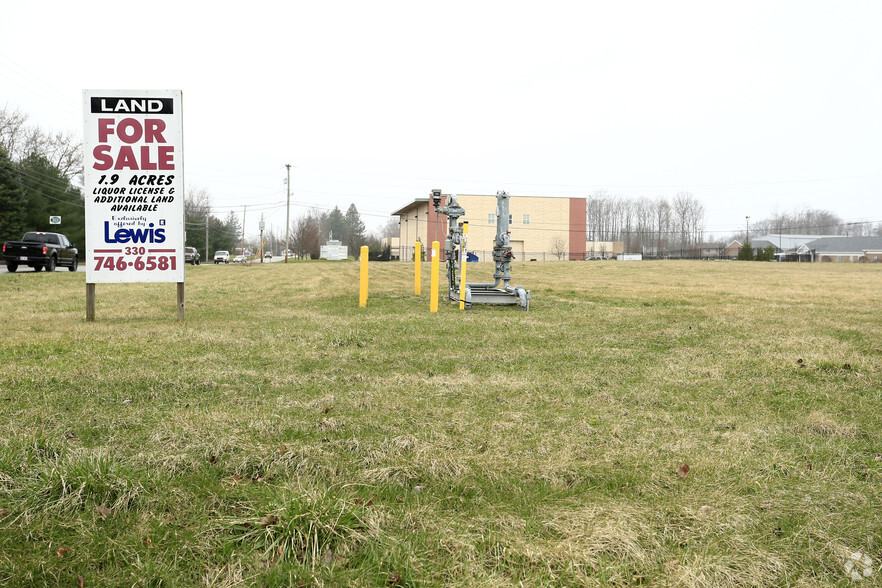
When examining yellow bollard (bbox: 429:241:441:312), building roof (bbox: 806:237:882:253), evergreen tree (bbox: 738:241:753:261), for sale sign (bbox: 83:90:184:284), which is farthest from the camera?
building roof (bbox: 806:237:882:253)

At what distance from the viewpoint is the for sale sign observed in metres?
9.18

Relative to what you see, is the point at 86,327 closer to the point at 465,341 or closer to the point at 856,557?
the point at 465,341

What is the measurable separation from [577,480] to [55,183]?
174 feet

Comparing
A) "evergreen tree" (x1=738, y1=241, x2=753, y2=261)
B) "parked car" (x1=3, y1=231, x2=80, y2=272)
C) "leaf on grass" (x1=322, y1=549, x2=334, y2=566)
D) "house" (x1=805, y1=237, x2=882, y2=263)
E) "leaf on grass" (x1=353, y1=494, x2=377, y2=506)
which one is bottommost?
"leaf on grass" (x1=322, y1=549, x2=334, y2=566)

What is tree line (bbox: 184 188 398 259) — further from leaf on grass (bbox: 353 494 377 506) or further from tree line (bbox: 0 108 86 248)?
leaf on grass (bbox: 353 494 377 506)

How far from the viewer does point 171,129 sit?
9.41 metres

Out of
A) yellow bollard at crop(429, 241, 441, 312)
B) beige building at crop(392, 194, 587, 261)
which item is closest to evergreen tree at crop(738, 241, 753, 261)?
beige building at crop(392, 194, 587, 261)

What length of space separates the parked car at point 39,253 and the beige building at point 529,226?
42.3 m

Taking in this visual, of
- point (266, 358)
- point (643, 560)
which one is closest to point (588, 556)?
point (643, 560)

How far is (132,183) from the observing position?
30.8 feet

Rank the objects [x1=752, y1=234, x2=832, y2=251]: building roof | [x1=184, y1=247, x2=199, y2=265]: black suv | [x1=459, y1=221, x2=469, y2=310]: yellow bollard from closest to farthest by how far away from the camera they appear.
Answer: [x1=459, y1=221, x2=469, y2=310]: yellow bollard → [x1=184, y1=247, x2=199, y2=265]: black suv → [x1=752, y1=234, x2=832, y2=251]: building roof

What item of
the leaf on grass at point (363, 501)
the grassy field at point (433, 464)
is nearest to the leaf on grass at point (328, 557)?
the grassy field at point (433, 464)

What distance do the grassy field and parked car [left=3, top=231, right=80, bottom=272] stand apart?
2125 centimetres

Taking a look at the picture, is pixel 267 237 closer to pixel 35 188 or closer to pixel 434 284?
pixel 35 188
